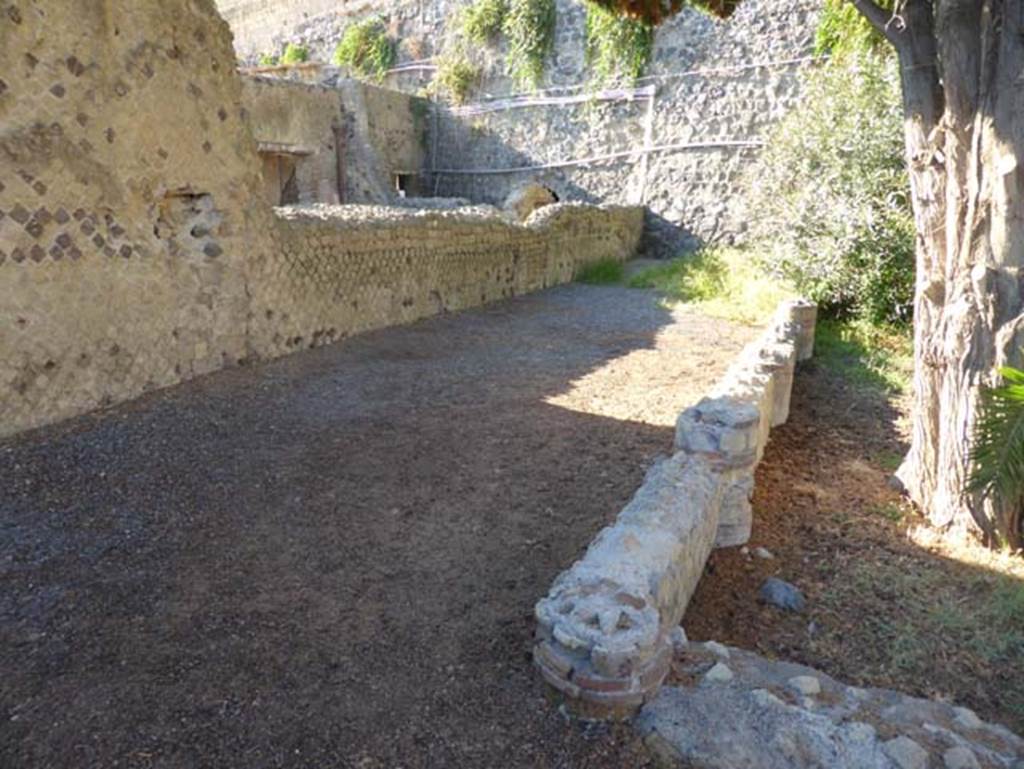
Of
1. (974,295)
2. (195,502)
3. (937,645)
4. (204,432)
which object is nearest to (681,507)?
(937,645)

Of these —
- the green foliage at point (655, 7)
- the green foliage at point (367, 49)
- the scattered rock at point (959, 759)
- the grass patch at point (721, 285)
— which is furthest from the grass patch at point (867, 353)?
the green foliage at point (367, 49)

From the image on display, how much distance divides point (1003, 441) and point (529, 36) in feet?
49.5

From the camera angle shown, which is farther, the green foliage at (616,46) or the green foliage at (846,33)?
the green foliage at (616,46)

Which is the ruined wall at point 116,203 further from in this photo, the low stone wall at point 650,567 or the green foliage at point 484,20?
the green foliage at point 484,20

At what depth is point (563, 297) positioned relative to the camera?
404 inches

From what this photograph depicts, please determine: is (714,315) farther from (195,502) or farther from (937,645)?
(195,502)

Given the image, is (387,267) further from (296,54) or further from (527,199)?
(296,54)

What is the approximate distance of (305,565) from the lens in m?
2.78

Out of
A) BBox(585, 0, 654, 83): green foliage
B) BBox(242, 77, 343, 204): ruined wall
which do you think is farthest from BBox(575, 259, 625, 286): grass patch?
BBox(242, 77, 343, 204): ruined wall

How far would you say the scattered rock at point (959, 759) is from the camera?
1812mm

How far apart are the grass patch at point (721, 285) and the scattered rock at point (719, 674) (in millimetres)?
6959

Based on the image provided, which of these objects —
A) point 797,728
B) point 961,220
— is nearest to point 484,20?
point 961,220

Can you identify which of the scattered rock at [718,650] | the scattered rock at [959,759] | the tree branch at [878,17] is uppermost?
the tree branch at [878,17]

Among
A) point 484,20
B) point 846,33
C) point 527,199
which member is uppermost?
point 484,20
